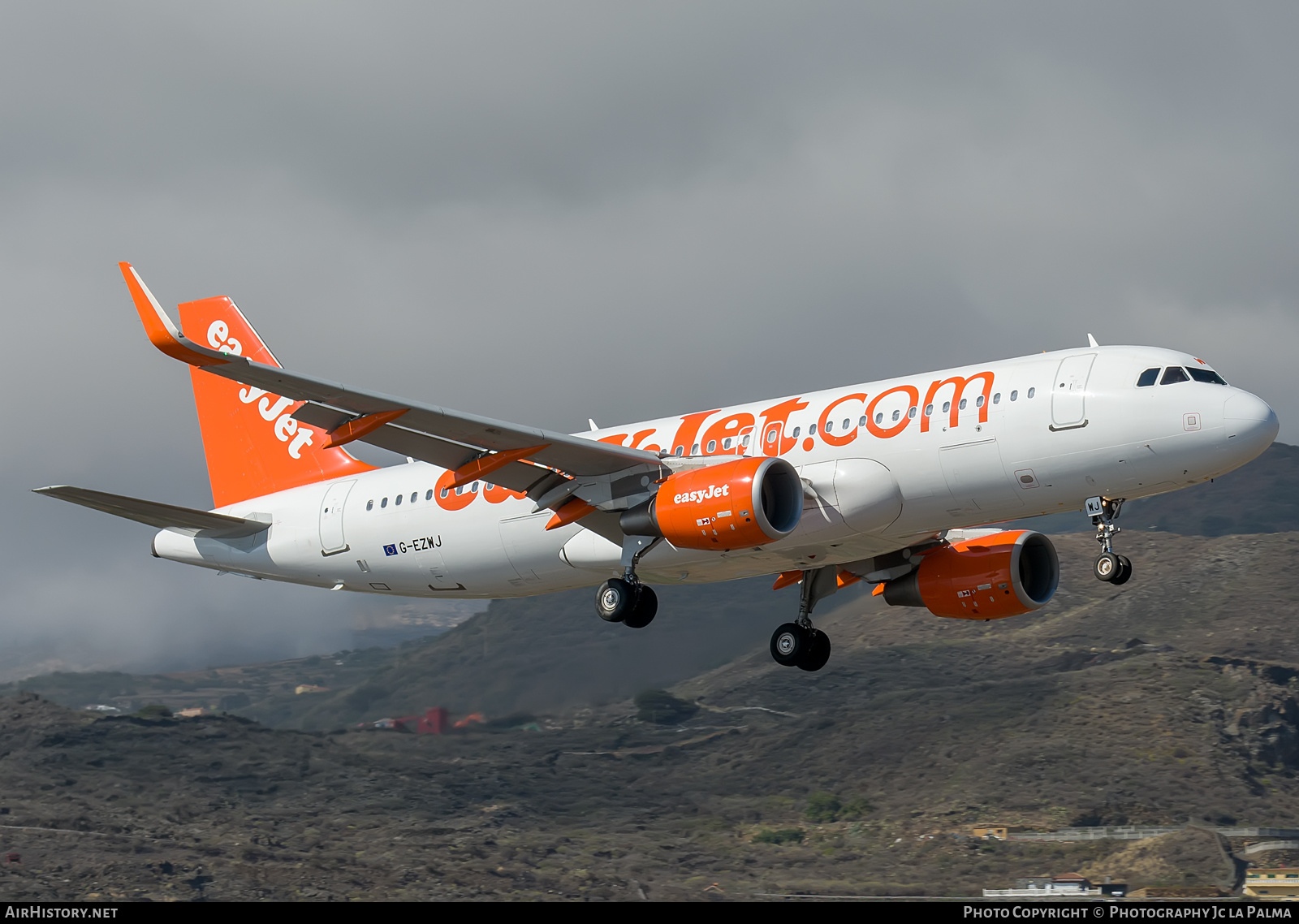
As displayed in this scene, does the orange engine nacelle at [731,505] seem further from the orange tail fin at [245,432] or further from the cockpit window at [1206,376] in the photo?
the orange tail fin at [245,432]

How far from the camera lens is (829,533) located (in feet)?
91.4

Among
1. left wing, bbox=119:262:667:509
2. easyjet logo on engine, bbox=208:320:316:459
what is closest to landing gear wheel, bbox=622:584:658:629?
left wing, bbox=119:262:667:509

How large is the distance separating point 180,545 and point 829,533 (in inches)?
746

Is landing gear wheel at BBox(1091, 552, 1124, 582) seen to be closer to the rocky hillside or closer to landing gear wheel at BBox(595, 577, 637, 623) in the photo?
landing gear wheel at BBox(595, 577, 637, 623)

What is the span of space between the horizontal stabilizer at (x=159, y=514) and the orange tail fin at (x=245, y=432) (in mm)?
2057

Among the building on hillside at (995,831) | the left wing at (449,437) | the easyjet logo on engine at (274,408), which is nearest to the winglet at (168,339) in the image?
the left wing at (449,437)

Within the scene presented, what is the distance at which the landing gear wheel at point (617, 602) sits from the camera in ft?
97.8

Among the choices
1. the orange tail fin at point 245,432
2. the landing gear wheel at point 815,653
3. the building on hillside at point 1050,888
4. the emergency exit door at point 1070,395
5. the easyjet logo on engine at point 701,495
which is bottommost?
the building on hillside at point 1050,888

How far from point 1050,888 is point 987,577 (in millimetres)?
78956

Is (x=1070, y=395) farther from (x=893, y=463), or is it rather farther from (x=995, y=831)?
(x=995, y=831)

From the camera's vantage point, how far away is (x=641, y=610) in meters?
30.1

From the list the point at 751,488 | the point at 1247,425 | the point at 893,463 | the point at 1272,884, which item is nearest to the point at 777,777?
the point at 1272,884

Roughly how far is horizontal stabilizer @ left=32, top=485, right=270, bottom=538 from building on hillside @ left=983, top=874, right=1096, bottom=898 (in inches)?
3109

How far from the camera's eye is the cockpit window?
2602cm
